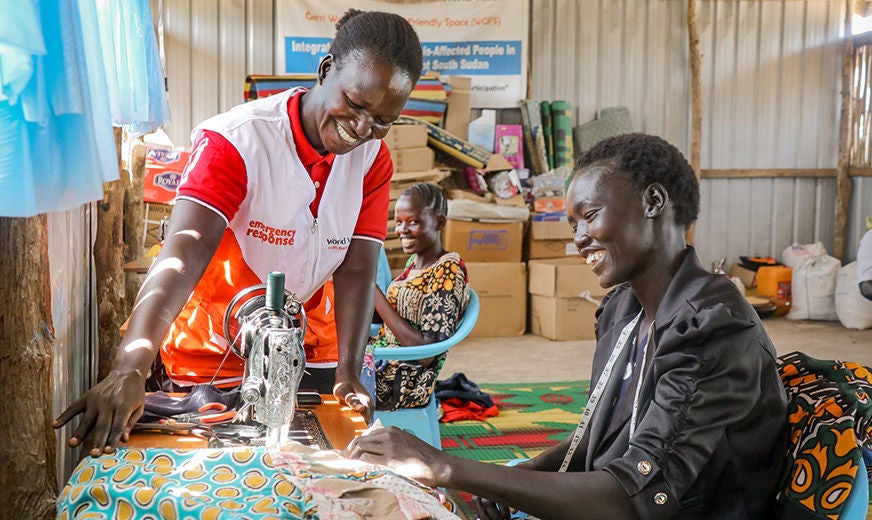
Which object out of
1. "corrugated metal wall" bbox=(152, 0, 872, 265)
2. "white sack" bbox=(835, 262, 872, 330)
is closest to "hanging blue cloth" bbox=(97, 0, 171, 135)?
"corrugated metal wall" bbox=(152, 0, 872, 265)

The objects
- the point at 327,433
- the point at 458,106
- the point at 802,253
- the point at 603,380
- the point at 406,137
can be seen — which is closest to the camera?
the point at 327,433

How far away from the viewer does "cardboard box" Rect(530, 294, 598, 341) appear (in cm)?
804

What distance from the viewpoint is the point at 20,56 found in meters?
1.27

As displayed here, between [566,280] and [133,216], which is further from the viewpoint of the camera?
[566,280]

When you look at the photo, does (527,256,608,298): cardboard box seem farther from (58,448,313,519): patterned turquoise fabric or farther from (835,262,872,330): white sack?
(58,448,313,519): patterned turquoise fabric

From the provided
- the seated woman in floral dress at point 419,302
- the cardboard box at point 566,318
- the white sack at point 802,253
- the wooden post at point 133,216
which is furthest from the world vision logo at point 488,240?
the seated woman in floral dress at point 419,302

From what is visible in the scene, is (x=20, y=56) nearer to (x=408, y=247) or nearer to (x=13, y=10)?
(x=13, y=10)

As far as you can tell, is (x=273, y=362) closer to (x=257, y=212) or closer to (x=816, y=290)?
(x=257, y=212)

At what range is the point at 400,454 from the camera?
1.52 m

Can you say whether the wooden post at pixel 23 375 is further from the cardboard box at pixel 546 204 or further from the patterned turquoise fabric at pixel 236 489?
the cardboard box at pixel 546 204

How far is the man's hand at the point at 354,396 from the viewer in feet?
6.57

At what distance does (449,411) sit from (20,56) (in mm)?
4257

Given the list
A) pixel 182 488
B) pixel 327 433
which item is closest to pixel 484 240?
pixel 327 433

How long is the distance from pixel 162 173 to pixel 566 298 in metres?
3.85
